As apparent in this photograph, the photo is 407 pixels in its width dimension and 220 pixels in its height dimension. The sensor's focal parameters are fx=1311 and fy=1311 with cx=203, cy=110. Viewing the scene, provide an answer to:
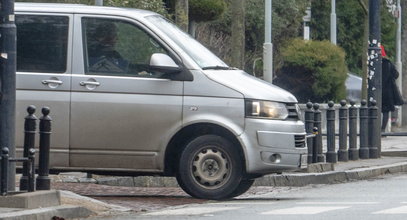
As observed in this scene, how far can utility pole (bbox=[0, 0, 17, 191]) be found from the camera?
12.4 meters

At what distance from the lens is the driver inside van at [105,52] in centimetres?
1435

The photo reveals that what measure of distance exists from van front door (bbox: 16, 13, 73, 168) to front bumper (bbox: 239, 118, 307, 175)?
1.97m

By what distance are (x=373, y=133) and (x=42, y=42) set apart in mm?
9104

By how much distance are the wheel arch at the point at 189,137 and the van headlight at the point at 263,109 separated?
1.05ft

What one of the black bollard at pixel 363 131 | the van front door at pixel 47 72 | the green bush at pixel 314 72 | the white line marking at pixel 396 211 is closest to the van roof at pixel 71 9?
the van front door at pixel 47 72

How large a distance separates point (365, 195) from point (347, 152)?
6.21m

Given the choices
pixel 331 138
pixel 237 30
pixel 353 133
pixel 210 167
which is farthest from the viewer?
pixel 237 30

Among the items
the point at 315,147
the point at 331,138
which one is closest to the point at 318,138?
the point at 315,147

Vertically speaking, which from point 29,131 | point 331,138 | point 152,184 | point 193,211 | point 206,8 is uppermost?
point 206,8

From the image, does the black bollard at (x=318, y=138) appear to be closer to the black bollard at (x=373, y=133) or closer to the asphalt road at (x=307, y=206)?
the asphalt road at (x=307, y=206)

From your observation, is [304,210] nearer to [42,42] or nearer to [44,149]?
[44,149]

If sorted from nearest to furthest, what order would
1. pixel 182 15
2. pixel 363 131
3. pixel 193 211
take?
pixel 193 211 → pixel 363 131 → pixel 182 15

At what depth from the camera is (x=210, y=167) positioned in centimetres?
1424

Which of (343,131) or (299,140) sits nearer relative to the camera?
(299,140)
